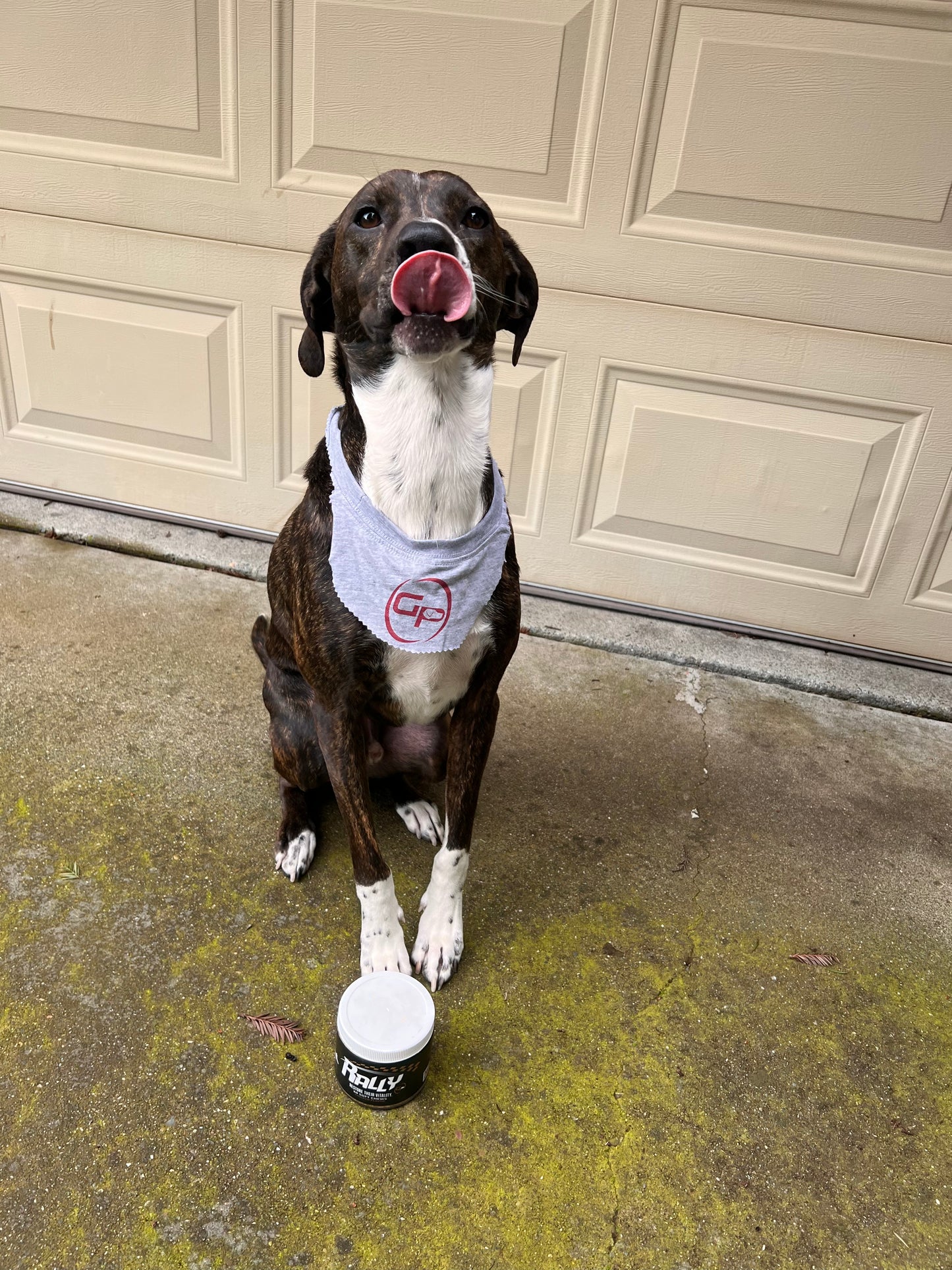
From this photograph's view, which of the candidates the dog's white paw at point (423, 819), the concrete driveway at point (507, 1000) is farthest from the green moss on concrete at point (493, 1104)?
the dog's white paw at point (423, 819)

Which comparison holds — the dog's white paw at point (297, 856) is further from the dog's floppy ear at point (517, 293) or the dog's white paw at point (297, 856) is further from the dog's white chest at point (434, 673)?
the dog's floppy ear at point (517, 293)

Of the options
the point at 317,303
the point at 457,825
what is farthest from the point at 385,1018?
the point at 317,303

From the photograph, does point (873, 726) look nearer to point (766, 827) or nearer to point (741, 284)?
point (766, 827)

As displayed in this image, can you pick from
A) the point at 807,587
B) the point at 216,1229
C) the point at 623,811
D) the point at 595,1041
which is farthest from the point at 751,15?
the point at 216,1229

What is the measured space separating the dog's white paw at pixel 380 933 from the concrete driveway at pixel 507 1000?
7 centimetres

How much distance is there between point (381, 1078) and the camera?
4.71 ft

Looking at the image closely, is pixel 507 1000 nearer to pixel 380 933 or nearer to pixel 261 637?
pixel 380 933

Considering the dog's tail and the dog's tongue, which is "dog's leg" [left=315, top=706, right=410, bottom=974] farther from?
the dog's tongue

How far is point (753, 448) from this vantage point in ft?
9.61

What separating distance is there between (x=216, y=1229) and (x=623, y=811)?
1.33 metres

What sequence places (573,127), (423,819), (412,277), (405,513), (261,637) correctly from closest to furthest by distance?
(412,277) → (405,513) → (423,819) → (261,637) → (573,127)

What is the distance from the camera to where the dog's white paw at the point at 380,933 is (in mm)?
1712

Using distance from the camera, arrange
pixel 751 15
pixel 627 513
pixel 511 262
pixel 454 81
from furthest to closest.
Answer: pixel 627 513
pixel 454 81
pixel 751 15
pixel 511 262

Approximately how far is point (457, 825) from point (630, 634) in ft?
4.97
